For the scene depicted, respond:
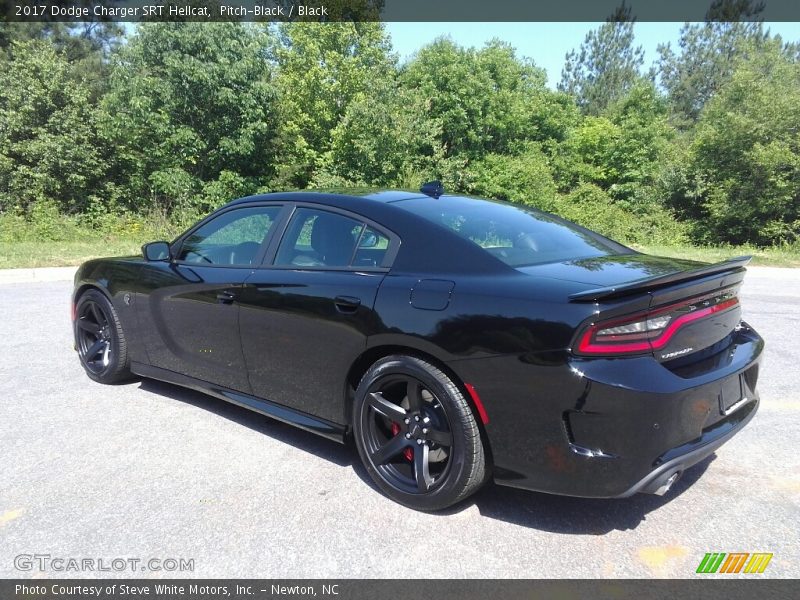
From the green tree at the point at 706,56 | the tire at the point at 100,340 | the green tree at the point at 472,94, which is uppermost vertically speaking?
the green tree at the point at 706,56

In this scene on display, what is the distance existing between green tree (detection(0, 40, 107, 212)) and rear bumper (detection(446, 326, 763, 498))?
22.9m

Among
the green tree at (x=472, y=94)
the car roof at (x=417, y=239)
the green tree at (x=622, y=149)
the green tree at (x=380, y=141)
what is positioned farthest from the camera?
the green tree at (x=622, y=149)

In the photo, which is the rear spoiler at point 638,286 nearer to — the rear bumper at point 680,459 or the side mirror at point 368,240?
the rear bumper at point 680,459

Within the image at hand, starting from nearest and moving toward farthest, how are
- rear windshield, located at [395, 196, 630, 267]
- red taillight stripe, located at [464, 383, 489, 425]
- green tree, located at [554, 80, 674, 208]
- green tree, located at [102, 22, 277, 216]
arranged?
red taillight stripe, located at [464, 383, 489, 425], rear windshield, located at [395, 196, 630, 267], green tree, located at [102, 22, 277, 216], green tree, located at [554, 80, 674, 208]

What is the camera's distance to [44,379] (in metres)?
4.91

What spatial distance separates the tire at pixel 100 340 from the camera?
454 centimetres

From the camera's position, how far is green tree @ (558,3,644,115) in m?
47.7

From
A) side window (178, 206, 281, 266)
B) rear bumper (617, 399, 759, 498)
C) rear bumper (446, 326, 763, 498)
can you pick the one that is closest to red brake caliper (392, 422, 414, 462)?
rear bumper (446, 326, 763, 498)

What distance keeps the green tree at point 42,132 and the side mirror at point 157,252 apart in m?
20.0

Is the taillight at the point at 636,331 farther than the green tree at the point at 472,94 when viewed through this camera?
No

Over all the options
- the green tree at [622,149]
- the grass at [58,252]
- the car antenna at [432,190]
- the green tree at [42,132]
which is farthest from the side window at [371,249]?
the green tree at [622,149]

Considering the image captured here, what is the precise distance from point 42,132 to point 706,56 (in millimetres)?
48186
